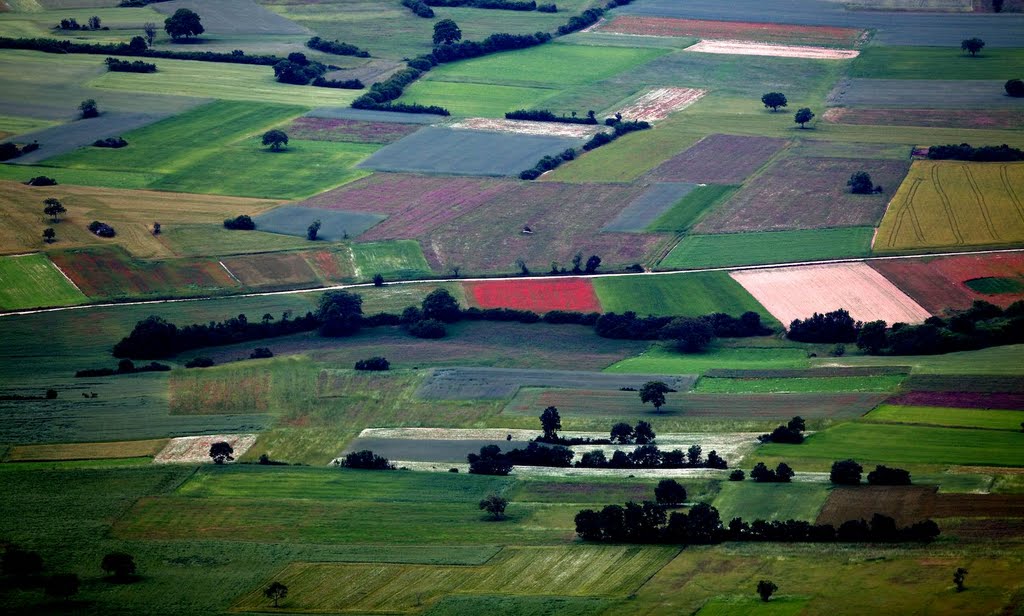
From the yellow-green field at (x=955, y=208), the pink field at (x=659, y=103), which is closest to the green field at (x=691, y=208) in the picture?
the yellow-green field at (x=955, y=208)

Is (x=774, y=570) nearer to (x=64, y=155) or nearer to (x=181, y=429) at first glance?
(x=181, y=429)

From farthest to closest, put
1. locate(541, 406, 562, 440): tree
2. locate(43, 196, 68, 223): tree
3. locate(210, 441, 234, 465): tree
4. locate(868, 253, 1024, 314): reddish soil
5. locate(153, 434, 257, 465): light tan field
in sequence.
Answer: locate(43, 196, 68, 223): tree → locate(868, 253, 1024, 314): reddish soil → locate(541, 406, 562, 440): tree → locate(153, 434, 257, 465): light tan field → locate(210, 441, 234, 465): tree

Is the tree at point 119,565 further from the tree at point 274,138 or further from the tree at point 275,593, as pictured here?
the tree at point 274,138

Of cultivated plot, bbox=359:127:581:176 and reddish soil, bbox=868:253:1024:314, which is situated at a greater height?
cultivated plot, bbox=359:127:581:176

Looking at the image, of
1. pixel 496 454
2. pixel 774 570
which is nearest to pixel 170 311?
pixel 496 454

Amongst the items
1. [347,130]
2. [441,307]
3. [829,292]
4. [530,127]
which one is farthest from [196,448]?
[530,127]

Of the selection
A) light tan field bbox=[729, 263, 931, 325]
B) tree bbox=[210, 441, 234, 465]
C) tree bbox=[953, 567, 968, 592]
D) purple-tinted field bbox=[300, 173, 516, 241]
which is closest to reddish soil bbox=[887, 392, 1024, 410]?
light tan field bbox=[729, 263, 931, 325]

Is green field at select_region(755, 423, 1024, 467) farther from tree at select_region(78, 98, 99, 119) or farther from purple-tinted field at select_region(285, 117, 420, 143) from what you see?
tree at select_region(78, 98, 99, 119)
